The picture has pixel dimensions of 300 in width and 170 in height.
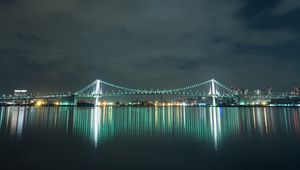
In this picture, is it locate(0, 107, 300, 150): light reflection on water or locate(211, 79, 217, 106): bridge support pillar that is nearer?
locate(0, 107, 300, 150): light reflection on water

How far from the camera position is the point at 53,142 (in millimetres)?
12359

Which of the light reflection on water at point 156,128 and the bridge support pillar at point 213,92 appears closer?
the light reflection on water at point 156,128

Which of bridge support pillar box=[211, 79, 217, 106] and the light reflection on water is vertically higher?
bridge support pillar box=[211, 79, 217, 106]

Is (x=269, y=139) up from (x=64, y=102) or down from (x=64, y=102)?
down

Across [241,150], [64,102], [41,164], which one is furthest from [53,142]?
[64,102]

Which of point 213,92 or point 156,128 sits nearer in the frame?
point 156,128

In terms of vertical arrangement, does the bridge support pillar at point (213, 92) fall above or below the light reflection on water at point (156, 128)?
above

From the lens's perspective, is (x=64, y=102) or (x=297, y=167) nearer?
(x=297, y=167)

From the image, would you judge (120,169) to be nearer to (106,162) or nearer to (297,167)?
(106,162)

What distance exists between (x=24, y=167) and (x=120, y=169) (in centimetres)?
309

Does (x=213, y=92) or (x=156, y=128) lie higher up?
(x=213, y=92)

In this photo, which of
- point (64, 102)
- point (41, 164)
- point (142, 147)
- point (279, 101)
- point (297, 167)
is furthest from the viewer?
point (279, 101)

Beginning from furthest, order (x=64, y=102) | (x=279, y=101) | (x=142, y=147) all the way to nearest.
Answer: (x=279, y=101)
(x=64, y=102)
(x=142, y=147)

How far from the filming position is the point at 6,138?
13297 millimetres
